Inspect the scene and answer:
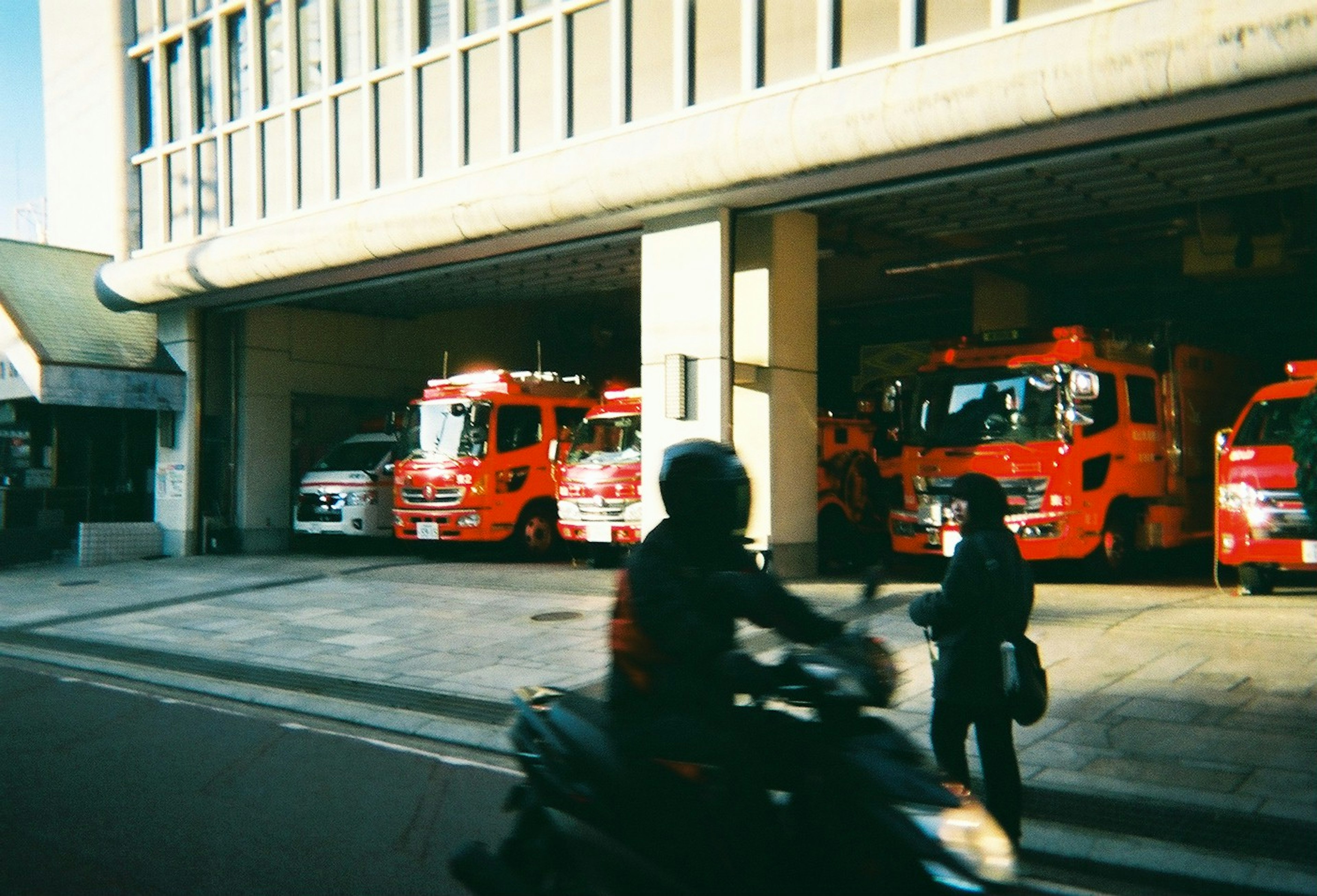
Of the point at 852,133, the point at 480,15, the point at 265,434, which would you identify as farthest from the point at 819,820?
the point at 265,434

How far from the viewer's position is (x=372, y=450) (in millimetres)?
20391

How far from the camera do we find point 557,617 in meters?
12.0

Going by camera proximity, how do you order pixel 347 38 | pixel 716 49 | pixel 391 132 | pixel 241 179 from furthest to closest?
pixel 241 179 → pixel 347 38 → pixel 391 132 → pixel 716 49

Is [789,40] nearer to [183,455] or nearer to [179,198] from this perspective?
[179,198]

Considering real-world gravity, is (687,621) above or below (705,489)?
below

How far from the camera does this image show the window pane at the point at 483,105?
15.5m

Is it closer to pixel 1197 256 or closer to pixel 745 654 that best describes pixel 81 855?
pixel 745 654

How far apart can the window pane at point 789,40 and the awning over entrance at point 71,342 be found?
13.3m

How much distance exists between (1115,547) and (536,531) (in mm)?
9023

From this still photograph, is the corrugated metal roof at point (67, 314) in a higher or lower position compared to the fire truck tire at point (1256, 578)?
higher

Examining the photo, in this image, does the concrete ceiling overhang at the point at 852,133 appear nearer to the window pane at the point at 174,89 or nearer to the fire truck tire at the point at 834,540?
the window pane at the point at 174,89

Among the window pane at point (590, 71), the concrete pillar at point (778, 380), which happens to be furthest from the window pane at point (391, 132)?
the concrete pillar at point (778, 380)

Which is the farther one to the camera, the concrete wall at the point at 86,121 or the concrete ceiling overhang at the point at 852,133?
the concrete wall at the point at 86,121

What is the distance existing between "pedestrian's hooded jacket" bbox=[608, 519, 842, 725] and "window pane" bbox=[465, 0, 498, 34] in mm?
13603
